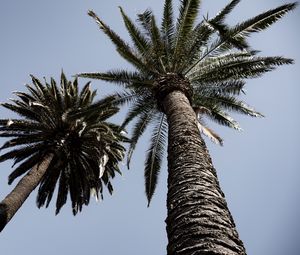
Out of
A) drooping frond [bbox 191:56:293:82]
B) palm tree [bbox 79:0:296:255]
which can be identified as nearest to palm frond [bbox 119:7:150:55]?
palm tree [bbox 79:0:296:255]

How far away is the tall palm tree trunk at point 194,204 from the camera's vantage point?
11.4 ft

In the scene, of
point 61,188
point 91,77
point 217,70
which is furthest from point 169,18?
point 61,188

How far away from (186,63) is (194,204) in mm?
7952

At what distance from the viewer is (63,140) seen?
13.0m

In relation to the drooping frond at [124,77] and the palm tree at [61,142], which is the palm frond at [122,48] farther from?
the palm tree at [61,142]

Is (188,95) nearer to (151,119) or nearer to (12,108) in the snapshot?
(151,119)

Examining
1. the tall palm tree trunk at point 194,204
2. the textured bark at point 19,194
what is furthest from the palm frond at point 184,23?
the textured bark at point 19,194

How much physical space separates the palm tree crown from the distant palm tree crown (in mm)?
1622

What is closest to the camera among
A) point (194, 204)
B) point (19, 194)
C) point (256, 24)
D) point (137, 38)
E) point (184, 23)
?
point (194, 204)

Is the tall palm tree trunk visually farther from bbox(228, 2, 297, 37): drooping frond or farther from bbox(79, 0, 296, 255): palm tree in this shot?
bbox(228, 2, 297, 37): drooping frond

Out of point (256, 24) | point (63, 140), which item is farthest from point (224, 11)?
point (63, 140)

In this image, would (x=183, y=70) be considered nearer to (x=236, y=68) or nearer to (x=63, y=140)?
(x=236, y=68)

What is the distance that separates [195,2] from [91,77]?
4556 millimetres

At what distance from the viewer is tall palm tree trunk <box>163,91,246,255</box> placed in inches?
137
